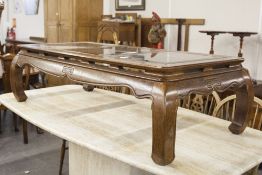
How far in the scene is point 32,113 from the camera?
5.43 feet

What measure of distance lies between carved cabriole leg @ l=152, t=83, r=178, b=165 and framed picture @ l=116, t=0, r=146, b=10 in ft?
12.5

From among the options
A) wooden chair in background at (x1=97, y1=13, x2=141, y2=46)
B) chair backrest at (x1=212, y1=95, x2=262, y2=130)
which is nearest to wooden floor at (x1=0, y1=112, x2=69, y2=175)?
chair backrest at (x1=212, y1=95, x2=262, y2=130)

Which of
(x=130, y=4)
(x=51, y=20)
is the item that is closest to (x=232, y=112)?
(x=130, y=4)

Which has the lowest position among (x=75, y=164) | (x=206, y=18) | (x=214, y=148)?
(x=75, y=164)

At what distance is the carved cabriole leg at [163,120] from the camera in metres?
1.04

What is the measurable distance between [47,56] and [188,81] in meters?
0.82

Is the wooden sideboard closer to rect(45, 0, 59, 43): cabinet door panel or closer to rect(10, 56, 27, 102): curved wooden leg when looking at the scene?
rect(45, 0, 59, 43): cabinet door panel

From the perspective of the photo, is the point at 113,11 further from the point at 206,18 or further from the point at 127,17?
the point at 206,18

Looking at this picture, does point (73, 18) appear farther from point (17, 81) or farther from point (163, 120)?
point (163, 120)

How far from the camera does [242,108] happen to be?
1463 mm

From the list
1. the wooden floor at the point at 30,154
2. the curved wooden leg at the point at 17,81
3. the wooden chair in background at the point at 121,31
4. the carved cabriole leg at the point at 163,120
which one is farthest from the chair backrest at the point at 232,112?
the wooden chair in background at the point at 121,31

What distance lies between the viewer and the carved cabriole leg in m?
1.04

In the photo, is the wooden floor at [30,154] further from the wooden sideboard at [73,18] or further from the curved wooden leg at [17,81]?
the wooden sideboard at [73,18]

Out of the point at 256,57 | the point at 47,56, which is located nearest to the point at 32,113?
the point at 47,56
